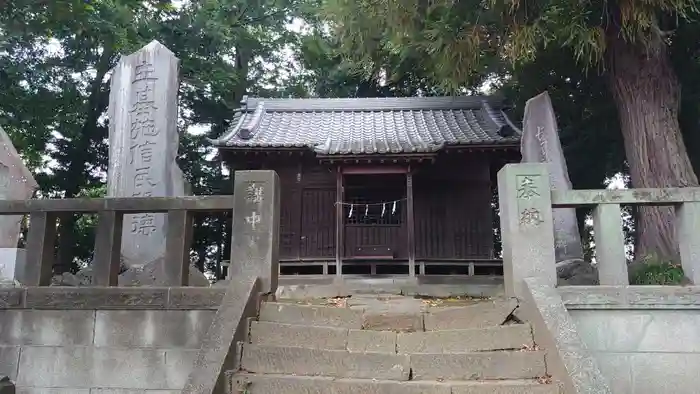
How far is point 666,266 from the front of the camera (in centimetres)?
749

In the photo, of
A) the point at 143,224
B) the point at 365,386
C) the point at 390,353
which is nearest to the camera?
the point at 365,386

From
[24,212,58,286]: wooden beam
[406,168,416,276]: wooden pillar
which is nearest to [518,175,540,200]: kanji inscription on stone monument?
[24,212,58,286]: wooden beam

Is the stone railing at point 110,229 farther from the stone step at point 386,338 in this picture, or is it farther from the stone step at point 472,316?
the stone step at point 472,316

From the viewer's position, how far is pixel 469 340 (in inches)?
195

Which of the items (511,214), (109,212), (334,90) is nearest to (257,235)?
(109,212)

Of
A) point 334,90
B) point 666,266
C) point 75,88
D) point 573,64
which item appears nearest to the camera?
point 666,266

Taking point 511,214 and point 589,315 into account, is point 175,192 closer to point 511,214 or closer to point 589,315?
point 511,214

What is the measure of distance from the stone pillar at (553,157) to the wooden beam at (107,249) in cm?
775

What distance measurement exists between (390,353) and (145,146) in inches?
250

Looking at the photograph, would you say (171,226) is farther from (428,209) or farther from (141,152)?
(428,209)

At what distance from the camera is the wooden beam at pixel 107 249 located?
5.35m

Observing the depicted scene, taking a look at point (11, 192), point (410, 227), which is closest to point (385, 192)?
point (410, 227)

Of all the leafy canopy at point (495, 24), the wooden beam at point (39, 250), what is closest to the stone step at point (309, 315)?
the wooden beam at point (39, 250)

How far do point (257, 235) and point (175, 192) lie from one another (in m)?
4.18
